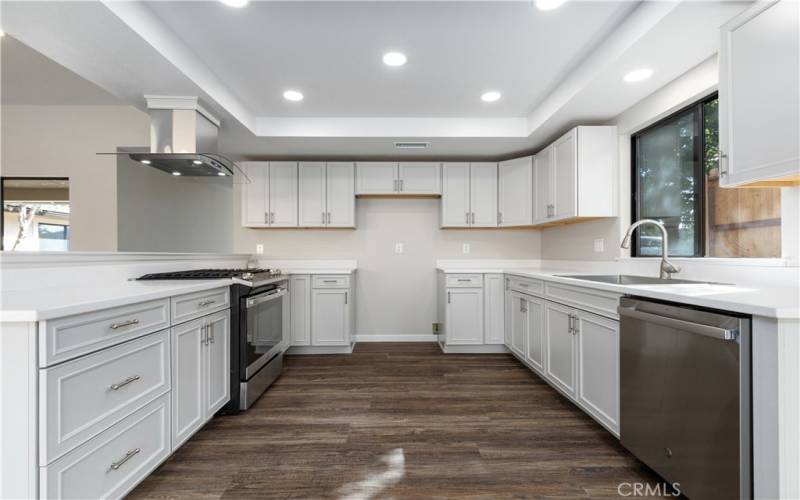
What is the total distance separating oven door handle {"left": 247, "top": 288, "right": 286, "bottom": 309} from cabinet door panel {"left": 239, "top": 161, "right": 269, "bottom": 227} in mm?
1155

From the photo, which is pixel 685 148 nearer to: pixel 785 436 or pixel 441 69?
pixel 441 69

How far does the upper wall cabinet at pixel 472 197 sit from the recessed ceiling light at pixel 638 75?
1.71 m

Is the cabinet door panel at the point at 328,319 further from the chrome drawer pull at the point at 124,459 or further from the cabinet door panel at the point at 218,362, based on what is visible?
the chrome drawer pull at the point at 124,459

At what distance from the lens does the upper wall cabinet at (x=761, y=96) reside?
1.30 metres

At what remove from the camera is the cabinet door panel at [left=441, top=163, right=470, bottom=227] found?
3.84m

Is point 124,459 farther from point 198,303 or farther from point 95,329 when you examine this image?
point 198,303

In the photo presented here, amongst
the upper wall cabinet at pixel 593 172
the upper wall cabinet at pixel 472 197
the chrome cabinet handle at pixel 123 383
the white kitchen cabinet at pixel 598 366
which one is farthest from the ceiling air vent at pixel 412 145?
the chrome cabinet handle at pixel 123 383

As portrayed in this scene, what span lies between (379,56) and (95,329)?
2138 millimetres

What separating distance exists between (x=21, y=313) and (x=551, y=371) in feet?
9.52

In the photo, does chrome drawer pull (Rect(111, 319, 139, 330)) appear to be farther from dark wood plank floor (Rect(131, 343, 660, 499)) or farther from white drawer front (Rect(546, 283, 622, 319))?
white drawer front (Rect(546, 283, 622, 319))

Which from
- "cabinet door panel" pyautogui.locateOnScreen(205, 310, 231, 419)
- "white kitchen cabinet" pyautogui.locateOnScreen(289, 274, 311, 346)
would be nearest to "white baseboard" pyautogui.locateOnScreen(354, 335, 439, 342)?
"white kitchen cabinet" pyautogui.locateOnScreen(289, 274, 311, 346)

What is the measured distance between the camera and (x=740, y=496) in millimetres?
1132

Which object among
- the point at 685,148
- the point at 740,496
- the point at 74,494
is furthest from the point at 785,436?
the point at 74,494

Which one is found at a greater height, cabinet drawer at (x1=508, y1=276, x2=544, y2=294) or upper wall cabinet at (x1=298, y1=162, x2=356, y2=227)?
upper wall cabinet at (x1=298, y1=162, x2=356, y2=227)
